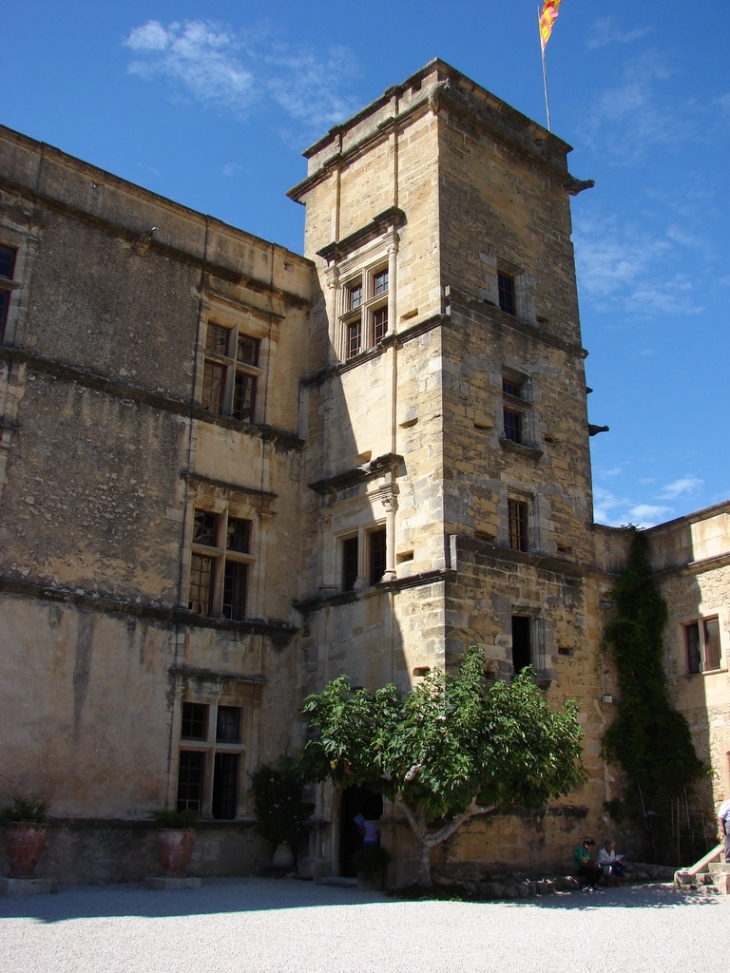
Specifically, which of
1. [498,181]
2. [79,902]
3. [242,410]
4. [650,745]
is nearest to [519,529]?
[650,745]

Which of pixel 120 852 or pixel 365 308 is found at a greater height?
pixel 365 308

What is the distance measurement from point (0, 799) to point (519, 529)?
8.81 m

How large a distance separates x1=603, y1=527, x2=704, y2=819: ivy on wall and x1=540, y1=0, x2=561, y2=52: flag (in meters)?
11.0

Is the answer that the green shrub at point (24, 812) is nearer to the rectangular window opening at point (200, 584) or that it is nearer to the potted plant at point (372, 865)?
the rectangular window opening at point (200, 584)

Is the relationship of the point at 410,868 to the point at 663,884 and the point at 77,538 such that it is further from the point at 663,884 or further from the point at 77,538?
the point at 77,538

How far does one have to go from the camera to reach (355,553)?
1711 cm

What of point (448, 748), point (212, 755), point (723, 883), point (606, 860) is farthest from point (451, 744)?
point (212, 755)

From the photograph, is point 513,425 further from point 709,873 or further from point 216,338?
point 709,873

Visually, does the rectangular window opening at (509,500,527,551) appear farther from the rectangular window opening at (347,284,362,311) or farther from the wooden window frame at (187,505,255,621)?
the rectangular window opening at (347,284,362,311)

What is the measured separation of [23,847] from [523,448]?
9.59 m

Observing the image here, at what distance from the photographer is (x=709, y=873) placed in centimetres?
1371

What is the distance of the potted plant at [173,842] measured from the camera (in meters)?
13.9

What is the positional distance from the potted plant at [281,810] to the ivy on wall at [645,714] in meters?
4.95

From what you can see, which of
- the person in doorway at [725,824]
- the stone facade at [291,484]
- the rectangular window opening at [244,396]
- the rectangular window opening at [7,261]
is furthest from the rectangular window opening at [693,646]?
the rectangular window opening at [7,261]
